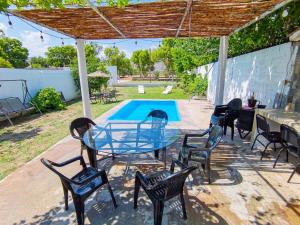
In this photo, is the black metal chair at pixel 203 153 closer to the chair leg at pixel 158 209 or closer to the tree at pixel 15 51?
the chair leg at pixel 158 209

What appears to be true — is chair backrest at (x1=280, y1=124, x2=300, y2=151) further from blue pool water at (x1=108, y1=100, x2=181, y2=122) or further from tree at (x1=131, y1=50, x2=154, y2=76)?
tree at (x1=131, y1=50, x2=154, y2=76)

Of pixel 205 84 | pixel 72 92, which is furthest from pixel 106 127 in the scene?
pixel 72 92

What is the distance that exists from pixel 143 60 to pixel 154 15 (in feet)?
112

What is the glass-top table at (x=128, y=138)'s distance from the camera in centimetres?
329

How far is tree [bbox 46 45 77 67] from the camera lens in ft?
140

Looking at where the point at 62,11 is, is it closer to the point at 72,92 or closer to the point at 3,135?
the point at 3,135

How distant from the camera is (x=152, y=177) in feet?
8.96

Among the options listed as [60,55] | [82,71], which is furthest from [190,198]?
[60,55]

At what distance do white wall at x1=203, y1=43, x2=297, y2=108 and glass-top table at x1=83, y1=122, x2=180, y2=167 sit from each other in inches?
119

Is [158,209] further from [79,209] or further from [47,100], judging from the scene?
[47,100]

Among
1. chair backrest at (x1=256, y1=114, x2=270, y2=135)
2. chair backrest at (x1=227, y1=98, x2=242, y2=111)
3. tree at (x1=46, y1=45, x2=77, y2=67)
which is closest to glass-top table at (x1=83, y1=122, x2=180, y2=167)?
chair backrest at (x1=256, y1=114, x2=270, y2=135)

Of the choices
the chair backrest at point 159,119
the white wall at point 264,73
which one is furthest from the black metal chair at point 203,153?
the white wall at point 264,73

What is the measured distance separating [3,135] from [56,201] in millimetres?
4685

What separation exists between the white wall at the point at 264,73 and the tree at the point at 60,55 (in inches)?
1655
